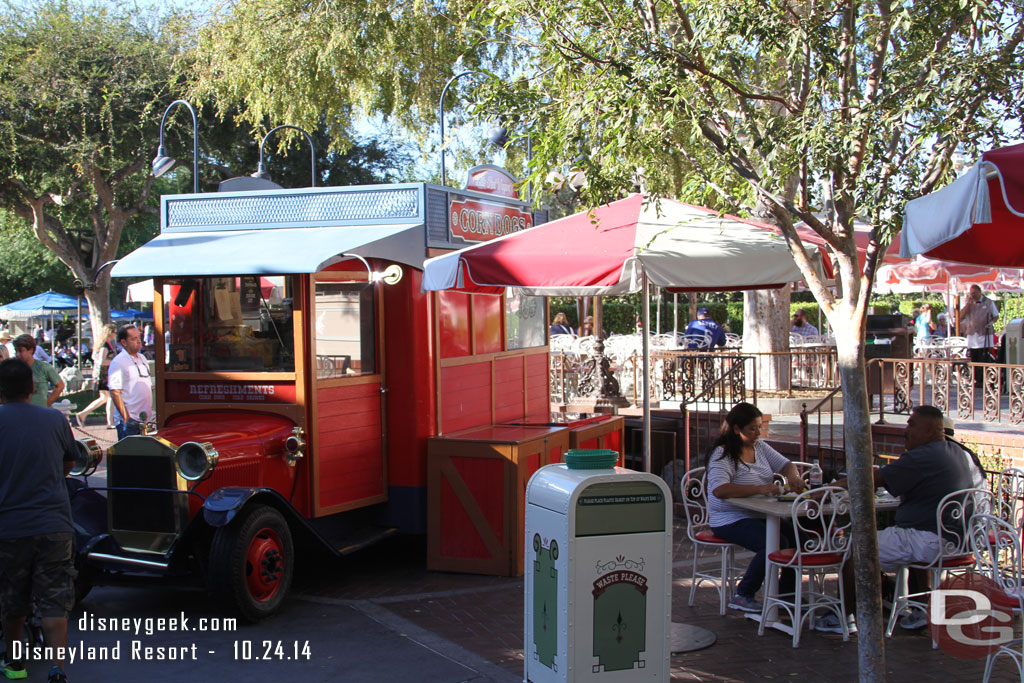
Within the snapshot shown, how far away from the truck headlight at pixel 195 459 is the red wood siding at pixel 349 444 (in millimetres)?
939

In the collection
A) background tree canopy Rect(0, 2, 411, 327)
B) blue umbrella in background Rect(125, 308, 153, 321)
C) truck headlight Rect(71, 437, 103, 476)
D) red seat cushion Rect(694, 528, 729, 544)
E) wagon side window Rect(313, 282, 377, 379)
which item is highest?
background tree canopy Rect(0, 2, 411, 327)

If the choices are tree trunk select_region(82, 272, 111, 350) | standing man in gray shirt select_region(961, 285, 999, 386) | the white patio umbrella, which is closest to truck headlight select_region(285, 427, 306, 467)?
the white patio umbrella

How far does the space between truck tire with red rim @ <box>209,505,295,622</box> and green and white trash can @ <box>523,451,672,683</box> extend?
2.17m

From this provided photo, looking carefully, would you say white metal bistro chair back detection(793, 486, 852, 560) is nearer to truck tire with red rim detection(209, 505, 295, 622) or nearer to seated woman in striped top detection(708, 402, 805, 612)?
seated woman in striped top detection(708, 402, 805, 612)

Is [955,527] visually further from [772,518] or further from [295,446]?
[295,446]

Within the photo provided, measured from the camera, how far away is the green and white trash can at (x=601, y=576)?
4203 millimetres

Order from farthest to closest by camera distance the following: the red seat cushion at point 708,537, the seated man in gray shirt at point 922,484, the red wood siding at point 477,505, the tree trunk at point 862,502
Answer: the red wood siding at point 477,505 < the red seat cushion at point 708,537 < the seated man in gray shirt at point 922,484 < the tree trunk at point 862,502

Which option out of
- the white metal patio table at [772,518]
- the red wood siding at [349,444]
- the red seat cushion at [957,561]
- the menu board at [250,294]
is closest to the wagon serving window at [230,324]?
the menu board at [250,294]

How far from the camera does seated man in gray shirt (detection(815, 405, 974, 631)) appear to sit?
17.5 feet

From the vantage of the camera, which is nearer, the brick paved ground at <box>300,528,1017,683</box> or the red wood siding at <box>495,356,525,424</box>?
the brick paved ground at <box>300,528,1017,683</box>

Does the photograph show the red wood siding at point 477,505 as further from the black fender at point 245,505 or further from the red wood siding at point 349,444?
the black fender at point 245,505

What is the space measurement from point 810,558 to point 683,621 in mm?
980

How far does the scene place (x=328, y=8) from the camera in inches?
561

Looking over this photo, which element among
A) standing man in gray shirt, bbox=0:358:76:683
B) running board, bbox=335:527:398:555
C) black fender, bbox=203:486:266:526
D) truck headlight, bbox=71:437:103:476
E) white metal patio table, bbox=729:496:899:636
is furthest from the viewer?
running board, bbox=335:527:398:555
